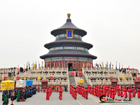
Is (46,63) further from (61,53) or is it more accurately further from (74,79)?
(74,79)

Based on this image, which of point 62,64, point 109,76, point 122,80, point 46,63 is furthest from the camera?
point 46,63

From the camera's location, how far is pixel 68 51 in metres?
56.8

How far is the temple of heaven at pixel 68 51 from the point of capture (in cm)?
5556

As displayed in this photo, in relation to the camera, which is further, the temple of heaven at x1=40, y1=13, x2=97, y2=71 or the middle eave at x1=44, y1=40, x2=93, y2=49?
the middle eave at x1=44, y1=40, x2=93, y2=49

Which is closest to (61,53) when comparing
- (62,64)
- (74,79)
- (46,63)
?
(62,64)

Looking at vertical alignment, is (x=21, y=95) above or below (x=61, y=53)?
below

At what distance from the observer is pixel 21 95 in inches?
795

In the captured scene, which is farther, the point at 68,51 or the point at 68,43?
the point at 68,43

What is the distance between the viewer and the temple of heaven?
55562 millimetres

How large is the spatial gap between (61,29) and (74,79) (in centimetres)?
2633

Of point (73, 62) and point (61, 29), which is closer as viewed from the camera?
point (73, 62)

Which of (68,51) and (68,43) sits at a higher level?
(68,43)

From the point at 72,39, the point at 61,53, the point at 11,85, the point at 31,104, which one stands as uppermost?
the point at 72,39

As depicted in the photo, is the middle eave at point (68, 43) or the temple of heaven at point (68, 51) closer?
the temple of heaven at point (68, 51)
